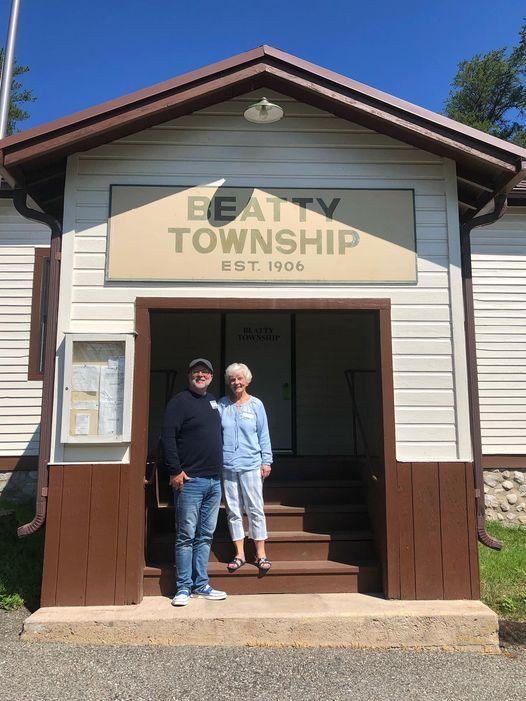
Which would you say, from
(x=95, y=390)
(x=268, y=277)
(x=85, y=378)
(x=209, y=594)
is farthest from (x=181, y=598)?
(x=268, y=277)

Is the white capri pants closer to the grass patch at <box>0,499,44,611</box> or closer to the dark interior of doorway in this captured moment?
the dark interior of doorway

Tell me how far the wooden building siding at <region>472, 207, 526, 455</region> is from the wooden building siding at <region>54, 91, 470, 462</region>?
3.32 m

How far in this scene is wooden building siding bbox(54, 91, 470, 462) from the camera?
4.50 m

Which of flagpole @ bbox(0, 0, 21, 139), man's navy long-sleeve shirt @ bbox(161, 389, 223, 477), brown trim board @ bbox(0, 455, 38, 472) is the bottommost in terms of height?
brown trim board @ bbox(0, 455, 38, 472)

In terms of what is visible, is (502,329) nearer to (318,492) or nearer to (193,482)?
(318,492)

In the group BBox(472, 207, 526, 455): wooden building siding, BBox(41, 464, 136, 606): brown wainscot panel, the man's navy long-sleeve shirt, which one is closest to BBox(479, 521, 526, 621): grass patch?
BBox(472, 207, 526, 455): wooden building siding

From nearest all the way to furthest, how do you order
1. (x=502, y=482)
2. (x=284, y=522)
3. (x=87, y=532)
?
(x=87, y=532)
(x=284, y=522)
(x=502, y=482)

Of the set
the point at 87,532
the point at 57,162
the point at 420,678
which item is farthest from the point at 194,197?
the point at 420,678

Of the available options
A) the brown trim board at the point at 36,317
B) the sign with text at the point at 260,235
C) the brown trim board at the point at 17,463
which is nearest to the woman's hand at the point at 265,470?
the sign with text at the point at 260,235

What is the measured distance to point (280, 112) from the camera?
4438 millimetres

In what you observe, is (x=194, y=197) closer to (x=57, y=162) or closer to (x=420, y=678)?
(x=57, y=162)

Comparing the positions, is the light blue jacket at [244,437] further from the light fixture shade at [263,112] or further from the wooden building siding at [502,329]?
the wooden building siding at [502,329]

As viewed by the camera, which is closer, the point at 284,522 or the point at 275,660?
the point at 275,660

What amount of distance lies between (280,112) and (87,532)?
3693 millimetres
